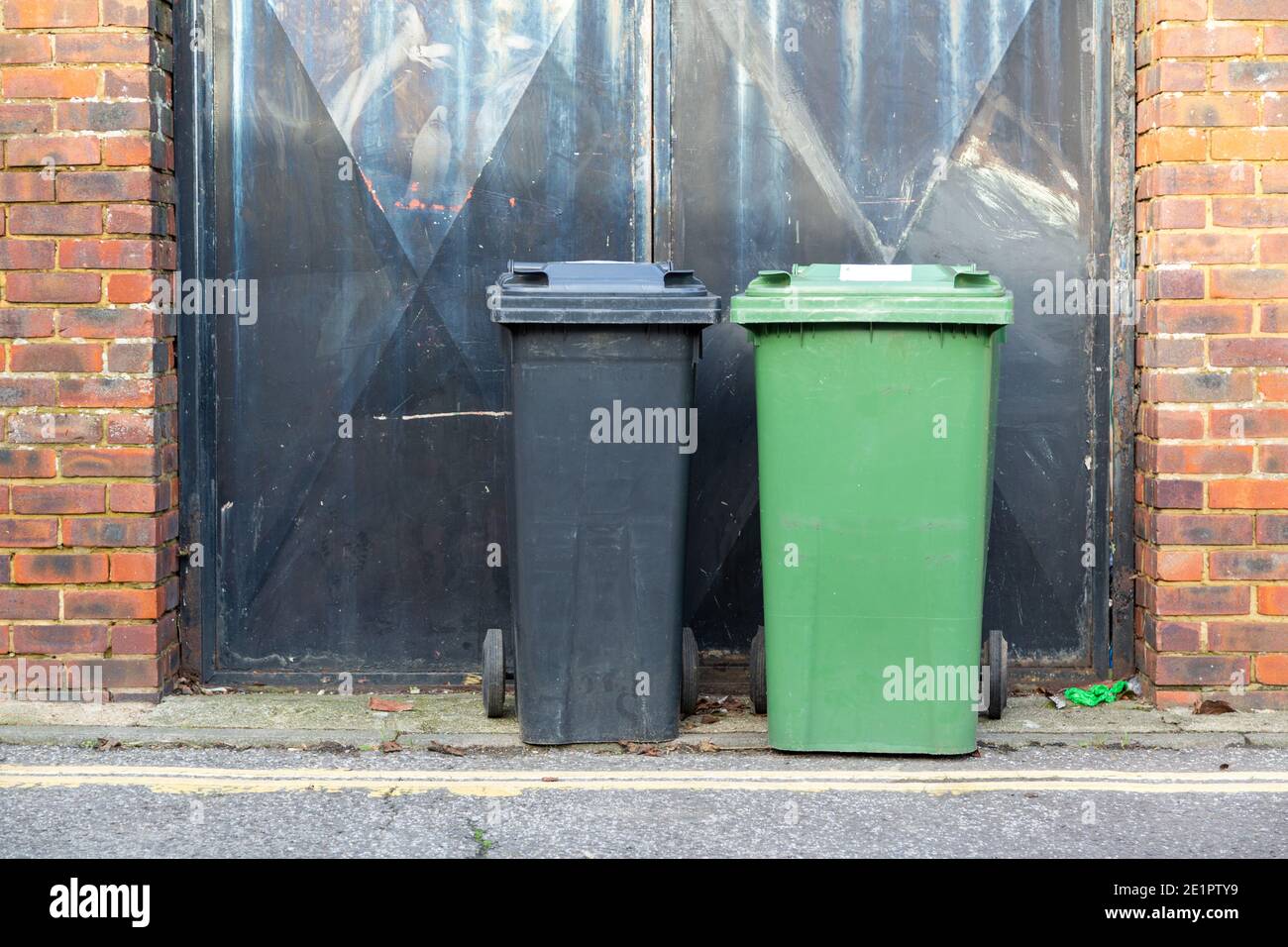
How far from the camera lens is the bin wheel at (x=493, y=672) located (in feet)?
17.3

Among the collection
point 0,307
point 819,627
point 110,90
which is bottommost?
point 819,627

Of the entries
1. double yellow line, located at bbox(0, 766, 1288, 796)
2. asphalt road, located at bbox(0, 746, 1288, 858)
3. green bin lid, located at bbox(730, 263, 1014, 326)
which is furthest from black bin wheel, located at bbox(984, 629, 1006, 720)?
green bin lid, located at bbox(730, 263, 1014, 326)

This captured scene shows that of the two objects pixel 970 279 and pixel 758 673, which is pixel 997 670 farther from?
pixel 970 279

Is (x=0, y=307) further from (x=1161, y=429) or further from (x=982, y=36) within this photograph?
(x=1161, y=429)

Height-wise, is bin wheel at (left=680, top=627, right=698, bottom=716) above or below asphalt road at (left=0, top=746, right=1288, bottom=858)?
above

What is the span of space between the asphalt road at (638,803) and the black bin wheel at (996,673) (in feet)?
0.91

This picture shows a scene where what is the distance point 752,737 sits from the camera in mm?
5133

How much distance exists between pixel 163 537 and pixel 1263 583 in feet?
12.6

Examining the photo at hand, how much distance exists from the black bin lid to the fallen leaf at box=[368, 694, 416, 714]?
5.07 ft

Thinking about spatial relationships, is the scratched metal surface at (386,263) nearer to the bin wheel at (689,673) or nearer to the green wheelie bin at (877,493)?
the bin wheel at (689,673)

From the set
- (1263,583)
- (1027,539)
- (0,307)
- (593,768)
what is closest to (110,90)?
(0,307)

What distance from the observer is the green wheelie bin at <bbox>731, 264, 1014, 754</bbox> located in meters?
4.73

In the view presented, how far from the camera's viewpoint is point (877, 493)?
4785 millimetres

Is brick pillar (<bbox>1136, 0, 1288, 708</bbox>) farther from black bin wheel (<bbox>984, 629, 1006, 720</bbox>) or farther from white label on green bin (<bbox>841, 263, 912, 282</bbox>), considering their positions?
white label on green bin (<bbox>841, 263, 912, 282</bbox>)
